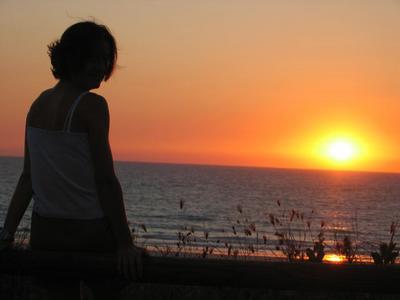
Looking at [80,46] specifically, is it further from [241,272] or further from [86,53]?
[241,272]

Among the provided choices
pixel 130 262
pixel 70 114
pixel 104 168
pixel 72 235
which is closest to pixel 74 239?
pixel 72 235

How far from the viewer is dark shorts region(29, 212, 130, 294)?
2.72 meters

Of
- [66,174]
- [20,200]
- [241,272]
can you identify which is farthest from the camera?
[20,200]

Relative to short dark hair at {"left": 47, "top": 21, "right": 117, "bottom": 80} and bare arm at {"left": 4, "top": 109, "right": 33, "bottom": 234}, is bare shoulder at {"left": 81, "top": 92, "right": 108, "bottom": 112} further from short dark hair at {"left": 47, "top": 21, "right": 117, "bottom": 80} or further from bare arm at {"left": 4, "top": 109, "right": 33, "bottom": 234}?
bare arm at {"left": 4, "top": 109, "right": 33, "bottom": 234}

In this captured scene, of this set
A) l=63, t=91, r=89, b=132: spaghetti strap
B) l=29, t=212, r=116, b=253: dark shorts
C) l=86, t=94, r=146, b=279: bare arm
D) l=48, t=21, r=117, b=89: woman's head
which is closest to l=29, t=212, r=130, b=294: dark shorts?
l=29, t=212, r=116, b=253: dark shorts

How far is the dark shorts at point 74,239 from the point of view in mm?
2723

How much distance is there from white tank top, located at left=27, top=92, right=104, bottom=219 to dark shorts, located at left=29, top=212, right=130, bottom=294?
0.04 m

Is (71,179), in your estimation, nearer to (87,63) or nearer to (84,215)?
(84,215)

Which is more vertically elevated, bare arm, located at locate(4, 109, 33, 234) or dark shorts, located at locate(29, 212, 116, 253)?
bare arm, located at locate(4, 109, 33, 234)

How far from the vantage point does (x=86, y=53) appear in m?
2.75

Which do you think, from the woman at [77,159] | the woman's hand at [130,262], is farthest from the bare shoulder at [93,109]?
the woman's hand at [130,262]

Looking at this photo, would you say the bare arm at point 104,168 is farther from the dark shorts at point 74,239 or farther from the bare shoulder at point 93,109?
the dark shorts at point 74,239

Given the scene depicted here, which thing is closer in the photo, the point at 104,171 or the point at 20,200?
the point at 104,171

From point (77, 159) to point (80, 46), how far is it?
513 mm
